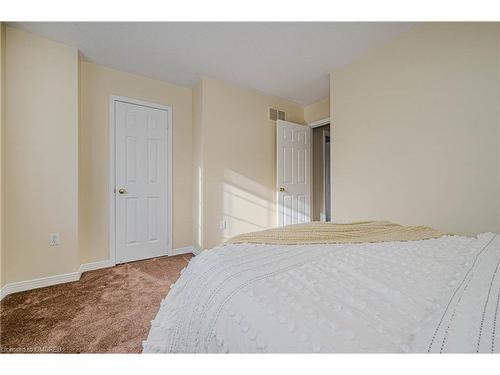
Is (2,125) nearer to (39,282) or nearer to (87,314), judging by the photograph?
(39,282)

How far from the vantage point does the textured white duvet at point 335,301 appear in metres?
0.45

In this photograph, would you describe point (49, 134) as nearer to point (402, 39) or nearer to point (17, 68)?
point (17, 68)

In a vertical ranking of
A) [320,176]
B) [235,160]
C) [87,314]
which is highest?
[235,160]

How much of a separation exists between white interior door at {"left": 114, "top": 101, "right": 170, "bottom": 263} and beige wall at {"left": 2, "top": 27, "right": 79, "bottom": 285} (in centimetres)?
50

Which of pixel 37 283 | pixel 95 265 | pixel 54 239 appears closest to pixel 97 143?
pixel 54 239

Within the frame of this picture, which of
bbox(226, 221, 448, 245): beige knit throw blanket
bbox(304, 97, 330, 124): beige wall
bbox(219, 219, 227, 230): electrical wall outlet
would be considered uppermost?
bbox(304, 97, 330, 124): beige wall

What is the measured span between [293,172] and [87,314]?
292cm

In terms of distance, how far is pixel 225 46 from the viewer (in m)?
2.16

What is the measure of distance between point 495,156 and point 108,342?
279cm

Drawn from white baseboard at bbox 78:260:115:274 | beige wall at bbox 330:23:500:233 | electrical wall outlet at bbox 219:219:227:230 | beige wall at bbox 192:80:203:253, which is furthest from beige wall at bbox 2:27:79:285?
beige wall at bbox 330:23:500:233

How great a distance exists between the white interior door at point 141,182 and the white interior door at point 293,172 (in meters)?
1.65

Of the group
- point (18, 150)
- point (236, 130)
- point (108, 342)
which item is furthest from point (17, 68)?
point (108, 342)

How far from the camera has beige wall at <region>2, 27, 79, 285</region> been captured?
189cm

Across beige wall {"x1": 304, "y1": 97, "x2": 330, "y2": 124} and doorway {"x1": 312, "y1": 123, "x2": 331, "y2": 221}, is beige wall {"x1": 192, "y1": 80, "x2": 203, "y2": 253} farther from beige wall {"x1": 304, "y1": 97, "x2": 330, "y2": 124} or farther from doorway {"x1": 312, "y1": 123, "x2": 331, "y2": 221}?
doorway {"x1": 312, "y1": 123, "x2": 331, "y2": 221}
